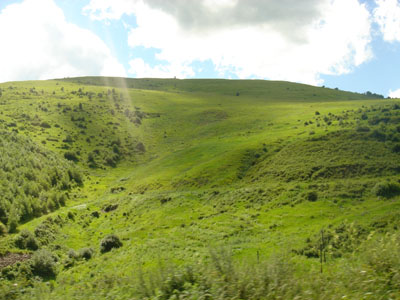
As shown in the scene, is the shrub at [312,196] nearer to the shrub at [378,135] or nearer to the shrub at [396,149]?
the shrub at [396,149]

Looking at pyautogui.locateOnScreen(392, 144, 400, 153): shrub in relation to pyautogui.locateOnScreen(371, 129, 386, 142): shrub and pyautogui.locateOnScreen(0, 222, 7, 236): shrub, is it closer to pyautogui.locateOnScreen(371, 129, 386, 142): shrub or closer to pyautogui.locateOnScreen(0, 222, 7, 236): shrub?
pyautogui.locateOnScreen(371, 129, 386, 142): shrub

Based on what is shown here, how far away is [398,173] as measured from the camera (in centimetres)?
4244

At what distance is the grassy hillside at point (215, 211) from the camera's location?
736cm

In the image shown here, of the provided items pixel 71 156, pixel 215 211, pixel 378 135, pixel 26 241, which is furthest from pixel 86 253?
pixel 378 135

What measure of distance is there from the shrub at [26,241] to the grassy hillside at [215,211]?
10 centimetres

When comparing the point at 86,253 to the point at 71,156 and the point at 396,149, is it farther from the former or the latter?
the point at 71,156

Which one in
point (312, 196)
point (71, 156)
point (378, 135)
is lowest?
point (312, 196)

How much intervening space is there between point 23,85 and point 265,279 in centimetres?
16666

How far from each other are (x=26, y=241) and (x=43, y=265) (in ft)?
19.9

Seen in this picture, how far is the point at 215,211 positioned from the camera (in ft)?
134

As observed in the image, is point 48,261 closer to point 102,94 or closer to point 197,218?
point 197,218

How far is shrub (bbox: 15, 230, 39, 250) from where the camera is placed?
109 ft

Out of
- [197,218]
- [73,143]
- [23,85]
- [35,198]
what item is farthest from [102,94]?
[197,218]

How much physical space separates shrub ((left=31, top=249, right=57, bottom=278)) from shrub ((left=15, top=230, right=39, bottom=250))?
3.53m
